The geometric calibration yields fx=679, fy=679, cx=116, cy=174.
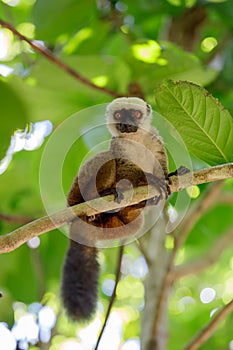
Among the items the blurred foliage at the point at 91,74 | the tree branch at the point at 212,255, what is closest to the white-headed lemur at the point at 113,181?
the blurred foliage at the point at 91,74

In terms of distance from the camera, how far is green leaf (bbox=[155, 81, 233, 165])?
7.04 ft

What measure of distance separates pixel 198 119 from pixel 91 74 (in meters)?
1.28

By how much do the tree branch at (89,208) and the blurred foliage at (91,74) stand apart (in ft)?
2.78

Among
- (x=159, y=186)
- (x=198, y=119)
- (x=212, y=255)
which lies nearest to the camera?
(x=198, y=119)

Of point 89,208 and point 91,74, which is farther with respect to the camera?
point 91,74

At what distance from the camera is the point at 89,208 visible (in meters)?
1.97

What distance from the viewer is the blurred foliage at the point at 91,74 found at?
325 centimetres

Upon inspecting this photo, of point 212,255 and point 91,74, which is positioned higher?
point 91,74

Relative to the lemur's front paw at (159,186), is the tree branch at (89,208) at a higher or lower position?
lower

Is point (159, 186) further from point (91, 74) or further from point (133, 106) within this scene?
point (91, 74)

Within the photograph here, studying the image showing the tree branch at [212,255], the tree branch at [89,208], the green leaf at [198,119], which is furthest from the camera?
the tree branch at [212,255]

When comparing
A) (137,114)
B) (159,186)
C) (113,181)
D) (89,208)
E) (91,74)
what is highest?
(91,74)

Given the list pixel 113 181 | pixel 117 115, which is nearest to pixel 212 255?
pixel 117 115

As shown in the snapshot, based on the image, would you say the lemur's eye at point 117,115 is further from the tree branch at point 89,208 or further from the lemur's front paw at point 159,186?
the tree branch at point 89,208
